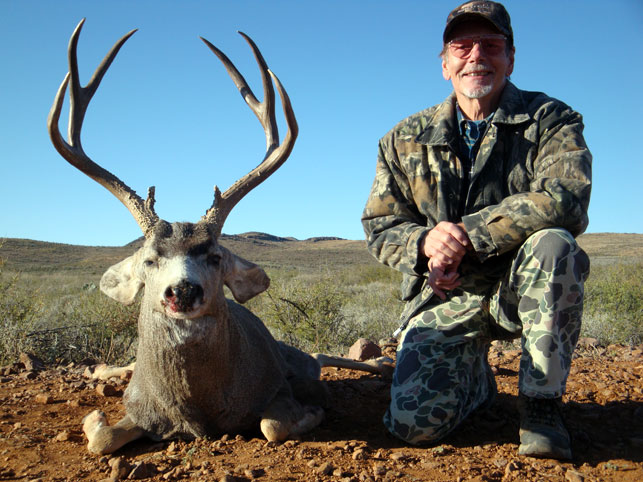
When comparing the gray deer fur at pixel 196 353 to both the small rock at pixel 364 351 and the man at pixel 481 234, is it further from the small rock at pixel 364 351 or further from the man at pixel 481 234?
the small rock at pixel 364 351

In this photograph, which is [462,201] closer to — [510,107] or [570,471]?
[510,107]

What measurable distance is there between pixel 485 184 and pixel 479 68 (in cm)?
85

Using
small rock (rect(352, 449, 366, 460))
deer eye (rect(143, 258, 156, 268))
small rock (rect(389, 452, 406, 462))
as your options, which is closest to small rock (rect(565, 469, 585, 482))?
small rock (rect(389, 452, 406, 462))

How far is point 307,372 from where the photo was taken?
509 cm

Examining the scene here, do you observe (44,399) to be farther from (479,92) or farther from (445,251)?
(479,92)

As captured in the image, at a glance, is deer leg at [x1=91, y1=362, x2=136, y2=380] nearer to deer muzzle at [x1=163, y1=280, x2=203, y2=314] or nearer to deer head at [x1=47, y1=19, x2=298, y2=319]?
deer head at [x1=47, y1=19, x2=298, y2=319]

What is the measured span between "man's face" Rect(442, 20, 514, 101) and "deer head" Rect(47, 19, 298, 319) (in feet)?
4.22

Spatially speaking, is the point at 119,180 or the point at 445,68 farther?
the point at 445,68

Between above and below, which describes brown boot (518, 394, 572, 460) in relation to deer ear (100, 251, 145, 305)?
below

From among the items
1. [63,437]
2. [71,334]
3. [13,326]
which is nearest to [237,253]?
[71,334]

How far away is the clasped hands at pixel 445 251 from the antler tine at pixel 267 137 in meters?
1.30

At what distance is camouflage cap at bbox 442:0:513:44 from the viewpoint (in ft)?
13.8

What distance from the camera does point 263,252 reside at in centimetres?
5612

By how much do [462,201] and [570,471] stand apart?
75.6 inches
